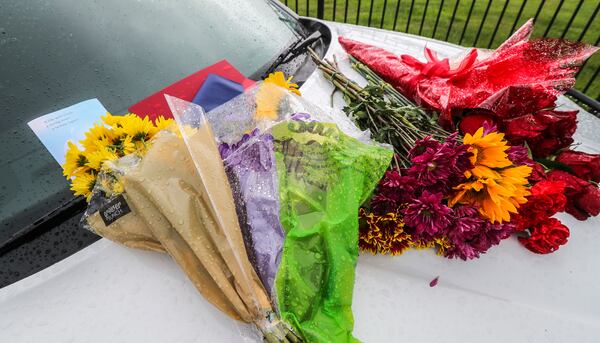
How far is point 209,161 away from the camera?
3.10ft

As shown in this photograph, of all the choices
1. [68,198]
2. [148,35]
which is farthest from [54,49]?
[68,198]

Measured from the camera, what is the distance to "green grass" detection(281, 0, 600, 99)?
4.46 meters

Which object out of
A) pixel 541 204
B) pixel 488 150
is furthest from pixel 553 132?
pixel 488 150

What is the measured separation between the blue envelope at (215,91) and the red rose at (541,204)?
106cm

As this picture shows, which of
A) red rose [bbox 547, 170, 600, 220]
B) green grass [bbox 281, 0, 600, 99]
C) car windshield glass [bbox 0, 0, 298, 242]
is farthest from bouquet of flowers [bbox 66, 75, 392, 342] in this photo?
green grass [bbox 281, 0, 600, 99]

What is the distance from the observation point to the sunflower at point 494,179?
1.03m

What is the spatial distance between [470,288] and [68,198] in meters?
1.23

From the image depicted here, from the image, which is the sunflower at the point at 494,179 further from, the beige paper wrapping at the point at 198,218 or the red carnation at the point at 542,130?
the beige paper wrapping at the point at 198,218

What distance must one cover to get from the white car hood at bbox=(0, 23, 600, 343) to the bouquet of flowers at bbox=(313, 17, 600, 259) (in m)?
0.09

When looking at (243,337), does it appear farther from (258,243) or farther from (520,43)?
(520,43)

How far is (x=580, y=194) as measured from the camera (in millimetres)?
1293

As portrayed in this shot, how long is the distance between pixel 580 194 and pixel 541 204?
26cm

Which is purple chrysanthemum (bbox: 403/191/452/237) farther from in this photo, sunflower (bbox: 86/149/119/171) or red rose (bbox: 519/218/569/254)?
sunflower (bbox: 86/149/119/171)

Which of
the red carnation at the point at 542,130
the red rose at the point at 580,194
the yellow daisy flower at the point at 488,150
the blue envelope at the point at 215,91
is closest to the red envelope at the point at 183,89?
the blue envelope at the point at 215,91
